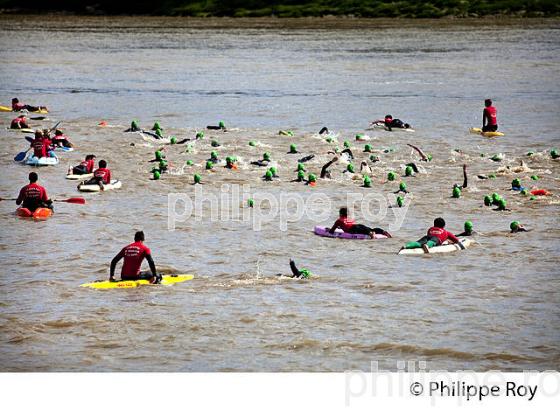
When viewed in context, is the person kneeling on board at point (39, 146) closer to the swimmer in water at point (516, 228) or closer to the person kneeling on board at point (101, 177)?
the person kneeling on board at point (101, 177)

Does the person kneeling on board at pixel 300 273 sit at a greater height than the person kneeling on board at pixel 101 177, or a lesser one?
lesser

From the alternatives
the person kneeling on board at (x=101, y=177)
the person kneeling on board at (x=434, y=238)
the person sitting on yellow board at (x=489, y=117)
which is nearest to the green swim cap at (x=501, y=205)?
the person kneeling on board at (x=434, y=238)

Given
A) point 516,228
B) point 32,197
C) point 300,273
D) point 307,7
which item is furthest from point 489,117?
point 307,7

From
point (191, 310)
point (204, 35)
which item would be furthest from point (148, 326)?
point (204, 35)

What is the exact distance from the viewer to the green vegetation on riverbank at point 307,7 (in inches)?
6083

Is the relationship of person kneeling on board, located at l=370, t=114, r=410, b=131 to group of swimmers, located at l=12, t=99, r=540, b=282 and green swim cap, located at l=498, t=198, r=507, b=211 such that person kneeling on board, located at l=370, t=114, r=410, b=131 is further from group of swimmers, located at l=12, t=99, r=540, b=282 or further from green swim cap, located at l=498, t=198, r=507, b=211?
green swim cap, located at l=498, t=198, r=507, b=211

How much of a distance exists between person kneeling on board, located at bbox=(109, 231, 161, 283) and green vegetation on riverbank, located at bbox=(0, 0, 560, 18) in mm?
130935

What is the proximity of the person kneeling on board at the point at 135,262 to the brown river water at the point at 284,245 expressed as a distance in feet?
2.39

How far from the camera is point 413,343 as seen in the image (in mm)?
24312

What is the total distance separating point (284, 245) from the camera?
3359 centimetres

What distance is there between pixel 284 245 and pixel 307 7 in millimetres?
147559

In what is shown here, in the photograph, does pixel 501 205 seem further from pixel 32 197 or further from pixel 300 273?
pixel 32 197

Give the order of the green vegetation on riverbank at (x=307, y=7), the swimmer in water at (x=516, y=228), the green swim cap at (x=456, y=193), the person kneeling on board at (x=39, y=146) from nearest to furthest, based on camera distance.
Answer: the swimmer in water at (x=516, y=228) → the green swim cap at (x=456, y=193) → the person kneeling on board at (x=39, y=146) → the green vegetation on riverbank at (x=307, y=7)
